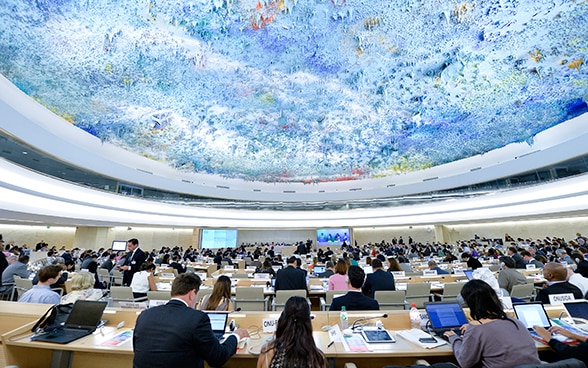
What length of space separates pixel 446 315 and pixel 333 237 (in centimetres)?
1988

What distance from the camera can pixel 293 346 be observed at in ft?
5.27

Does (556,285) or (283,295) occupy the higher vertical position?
(556,285)

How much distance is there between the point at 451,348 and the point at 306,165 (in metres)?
12.0

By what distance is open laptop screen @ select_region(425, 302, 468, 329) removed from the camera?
8.87 ft

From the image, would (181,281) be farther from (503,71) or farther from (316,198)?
(316,198)

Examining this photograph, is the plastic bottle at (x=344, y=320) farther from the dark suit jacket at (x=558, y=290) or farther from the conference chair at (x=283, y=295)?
the dark suit jacket at (x=558, y=290)

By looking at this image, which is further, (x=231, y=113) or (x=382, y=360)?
(x=231, y=113)

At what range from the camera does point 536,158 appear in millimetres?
10406

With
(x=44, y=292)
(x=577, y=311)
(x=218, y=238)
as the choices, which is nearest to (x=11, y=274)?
(x=44, y=292)

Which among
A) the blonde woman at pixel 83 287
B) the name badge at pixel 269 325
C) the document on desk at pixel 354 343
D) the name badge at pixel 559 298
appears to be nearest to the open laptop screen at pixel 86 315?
the blonde woman at pixel 83 287

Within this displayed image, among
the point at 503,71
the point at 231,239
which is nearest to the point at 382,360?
the point at 503,71

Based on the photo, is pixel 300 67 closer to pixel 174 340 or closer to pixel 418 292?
pixel 418 292

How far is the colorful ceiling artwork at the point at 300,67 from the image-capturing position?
5.21 m

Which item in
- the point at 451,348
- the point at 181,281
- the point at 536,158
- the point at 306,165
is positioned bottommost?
the point at 451,348
